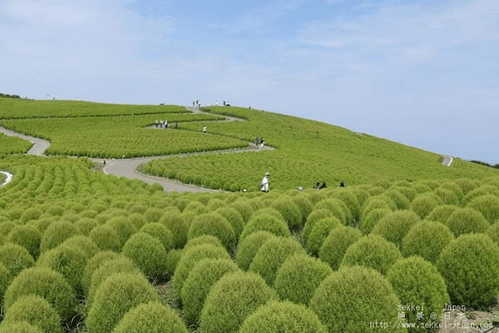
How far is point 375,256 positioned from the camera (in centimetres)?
712

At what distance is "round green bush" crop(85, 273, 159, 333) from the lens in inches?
242

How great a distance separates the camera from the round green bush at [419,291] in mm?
6074

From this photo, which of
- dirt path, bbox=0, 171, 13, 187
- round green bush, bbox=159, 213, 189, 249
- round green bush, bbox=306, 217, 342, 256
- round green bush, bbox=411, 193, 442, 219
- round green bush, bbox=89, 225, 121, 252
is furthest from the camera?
dirt path, bbox=0, 171, 13, 187

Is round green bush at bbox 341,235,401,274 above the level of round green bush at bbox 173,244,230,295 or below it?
above

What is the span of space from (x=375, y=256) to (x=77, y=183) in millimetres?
32432

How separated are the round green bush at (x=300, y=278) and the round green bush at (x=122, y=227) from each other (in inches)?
243

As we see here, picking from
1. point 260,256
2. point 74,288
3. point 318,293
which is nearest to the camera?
point 318,293

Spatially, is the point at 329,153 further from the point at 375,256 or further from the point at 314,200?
the point at 375,256

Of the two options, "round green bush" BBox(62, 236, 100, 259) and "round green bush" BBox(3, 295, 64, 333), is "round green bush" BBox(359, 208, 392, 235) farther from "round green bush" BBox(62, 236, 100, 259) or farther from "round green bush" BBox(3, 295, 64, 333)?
"round green bush" BBox(3, 295, 64, 333)

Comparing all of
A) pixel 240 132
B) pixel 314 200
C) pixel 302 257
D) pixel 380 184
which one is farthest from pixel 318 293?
pixel 240 132

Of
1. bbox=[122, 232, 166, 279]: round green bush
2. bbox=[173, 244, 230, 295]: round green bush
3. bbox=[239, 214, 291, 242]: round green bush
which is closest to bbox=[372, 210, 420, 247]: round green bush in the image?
bbox=[239, 214, 291, 242]: round green bush

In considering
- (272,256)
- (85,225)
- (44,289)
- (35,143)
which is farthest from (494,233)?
(35,143)

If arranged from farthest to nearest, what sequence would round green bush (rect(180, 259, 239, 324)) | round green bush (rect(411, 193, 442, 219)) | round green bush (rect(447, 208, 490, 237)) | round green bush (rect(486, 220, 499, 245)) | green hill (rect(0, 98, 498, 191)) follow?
green hill (rect(0, 98, 498, 191))
round green bush (rect(411, 193, 442, 219))
round green bush (rect(447, 208, 490, 237))
round green bush (rect(486, 220, 499, 245))
round green bush (rect(180, 259, 239, 324))

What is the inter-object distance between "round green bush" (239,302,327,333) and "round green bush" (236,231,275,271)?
12.9 ft
